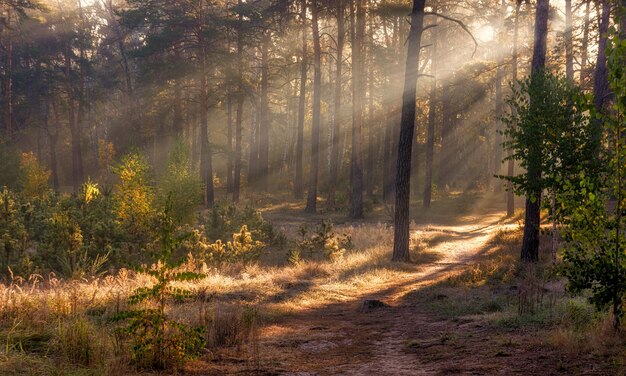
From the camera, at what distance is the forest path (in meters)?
6.51

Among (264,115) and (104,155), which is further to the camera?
(104,155)

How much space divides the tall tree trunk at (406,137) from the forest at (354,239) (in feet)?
0.19

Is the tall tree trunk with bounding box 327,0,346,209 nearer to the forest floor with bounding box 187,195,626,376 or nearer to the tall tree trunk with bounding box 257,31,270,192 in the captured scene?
the tall tree trunk with bounding box 257,31,270,192

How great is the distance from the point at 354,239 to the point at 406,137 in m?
5.85

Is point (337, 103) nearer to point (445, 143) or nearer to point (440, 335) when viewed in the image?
point (445, 143)

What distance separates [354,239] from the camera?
21.0m

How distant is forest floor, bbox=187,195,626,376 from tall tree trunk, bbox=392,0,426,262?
251cm

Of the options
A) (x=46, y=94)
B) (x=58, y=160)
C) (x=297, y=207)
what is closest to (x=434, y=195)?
(x=297, y=207)

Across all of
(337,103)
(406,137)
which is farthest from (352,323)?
(337,103)

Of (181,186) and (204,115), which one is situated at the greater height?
(204,115)

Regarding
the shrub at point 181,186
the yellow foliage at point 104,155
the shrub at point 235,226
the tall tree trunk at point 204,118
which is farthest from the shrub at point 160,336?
the yellow foliage at point 104,155

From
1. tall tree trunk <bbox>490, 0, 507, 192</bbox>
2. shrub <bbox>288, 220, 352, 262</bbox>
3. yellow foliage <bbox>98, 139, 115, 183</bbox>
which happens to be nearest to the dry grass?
shrub <bbox>288, 220, 352, 262</bbox>

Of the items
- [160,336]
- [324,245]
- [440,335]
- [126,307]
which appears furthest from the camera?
[324,245]

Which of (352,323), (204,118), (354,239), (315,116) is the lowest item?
(354,239)
